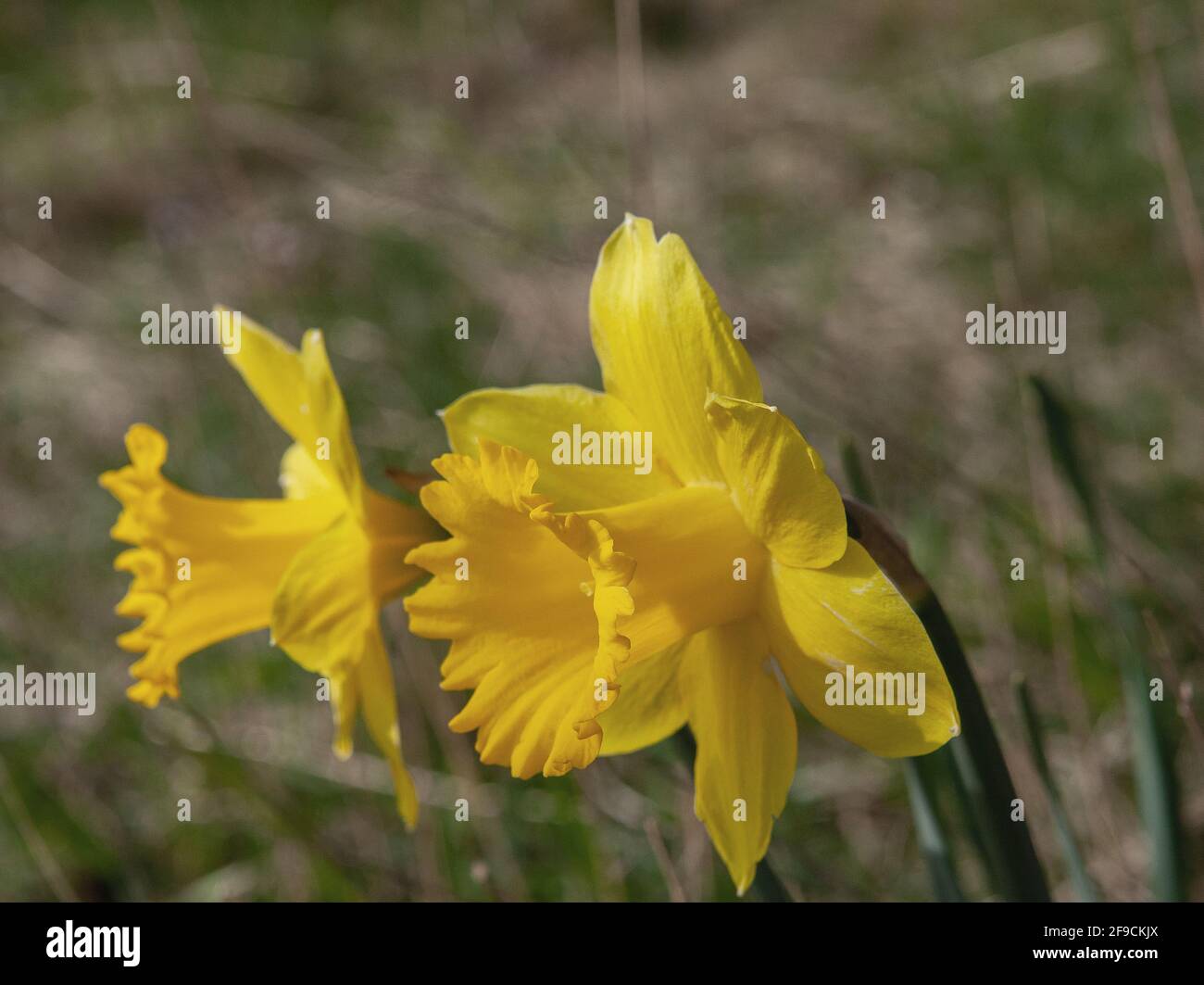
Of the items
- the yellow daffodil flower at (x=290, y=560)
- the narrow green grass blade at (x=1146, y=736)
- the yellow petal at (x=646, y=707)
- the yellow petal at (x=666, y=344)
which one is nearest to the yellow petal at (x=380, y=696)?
the yellow daffodil flower at (x=290, y=560)

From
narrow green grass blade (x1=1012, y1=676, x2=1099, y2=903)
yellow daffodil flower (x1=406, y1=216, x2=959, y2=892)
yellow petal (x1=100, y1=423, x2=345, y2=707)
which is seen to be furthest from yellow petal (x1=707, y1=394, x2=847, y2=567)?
yellow petal (x1=100, y1=423, x2=345, y2=707)

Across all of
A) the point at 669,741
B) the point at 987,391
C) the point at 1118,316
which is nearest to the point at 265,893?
the point at 669,741

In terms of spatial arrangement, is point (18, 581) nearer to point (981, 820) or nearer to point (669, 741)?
point (669, 741)

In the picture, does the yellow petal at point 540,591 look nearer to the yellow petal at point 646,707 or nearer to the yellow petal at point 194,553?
the yellow petal at point 646,707

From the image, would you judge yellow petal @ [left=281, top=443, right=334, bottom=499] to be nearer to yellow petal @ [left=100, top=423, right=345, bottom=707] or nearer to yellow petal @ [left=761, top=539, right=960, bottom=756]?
yellow petal @ [left=100, top=423, right=345, bottom=707]

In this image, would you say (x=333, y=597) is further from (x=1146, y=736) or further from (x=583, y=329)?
(x=583, y=329)

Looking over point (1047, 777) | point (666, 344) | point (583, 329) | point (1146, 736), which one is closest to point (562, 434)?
point (666, 344)
